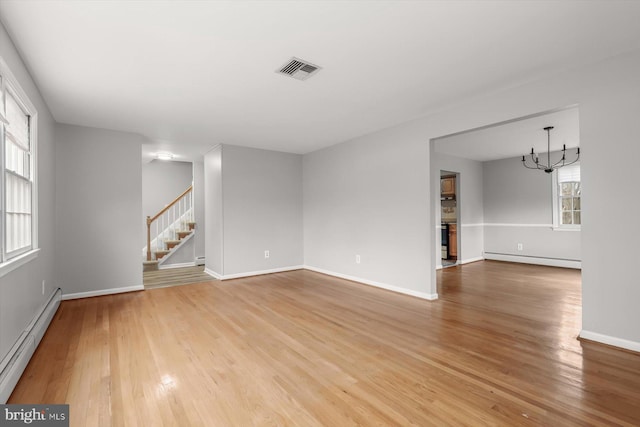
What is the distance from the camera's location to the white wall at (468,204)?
22.1 feet

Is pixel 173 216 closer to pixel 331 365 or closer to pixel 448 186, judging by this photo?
pixel 331 365

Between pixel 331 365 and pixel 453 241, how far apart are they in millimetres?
5839

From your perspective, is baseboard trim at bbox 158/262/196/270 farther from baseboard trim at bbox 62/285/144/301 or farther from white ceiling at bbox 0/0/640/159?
white ceiling at bbox 0/0/640/159

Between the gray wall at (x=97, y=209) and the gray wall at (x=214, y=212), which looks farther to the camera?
the gray wall at (x=214, y=212)

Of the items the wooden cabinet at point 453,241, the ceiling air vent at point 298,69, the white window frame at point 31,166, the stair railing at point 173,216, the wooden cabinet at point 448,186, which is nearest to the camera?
the white window frame at point 31,166

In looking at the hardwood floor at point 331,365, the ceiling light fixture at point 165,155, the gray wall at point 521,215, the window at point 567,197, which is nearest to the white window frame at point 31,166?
the hardwood floor at point 331,365

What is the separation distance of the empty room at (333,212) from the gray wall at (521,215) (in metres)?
1.53

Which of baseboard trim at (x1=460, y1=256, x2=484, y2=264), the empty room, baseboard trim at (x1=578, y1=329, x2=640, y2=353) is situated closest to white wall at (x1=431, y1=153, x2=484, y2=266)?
→ baseboard trim at (x1=460, y1=256, x2=484, y2=264)

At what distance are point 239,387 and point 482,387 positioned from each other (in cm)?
159

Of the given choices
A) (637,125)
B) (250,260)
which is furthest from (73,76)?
(637,125)

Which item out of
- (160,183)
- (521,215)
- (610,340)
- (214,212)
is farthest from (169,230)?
(521,215)

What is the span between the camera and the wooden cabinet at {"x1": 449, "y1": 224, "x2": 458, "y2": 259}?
6.97 m

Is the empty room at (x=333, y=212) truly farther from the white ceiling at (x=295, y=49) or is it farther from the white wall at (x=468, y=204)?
the white wall at (x=468, y=204)

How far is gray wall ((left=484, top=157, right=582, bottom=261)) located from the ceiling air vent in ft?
20.5
